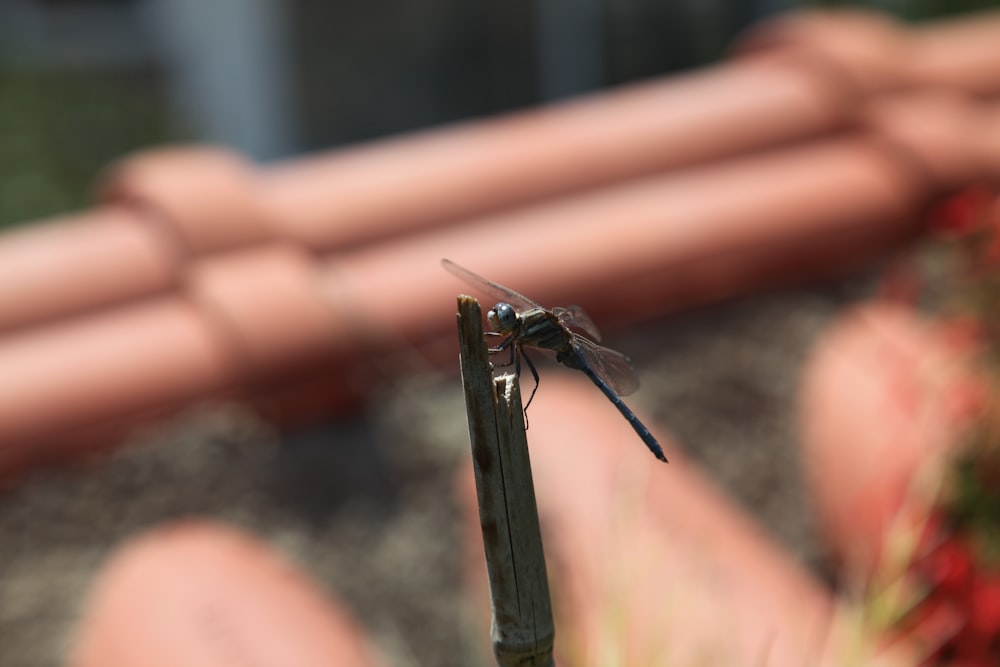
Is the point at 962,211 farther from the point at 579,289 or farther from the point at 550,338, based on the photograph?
the point at 550,338

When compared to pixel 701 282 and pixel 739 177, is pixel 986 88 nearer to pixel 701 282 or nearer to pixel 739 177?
pixel 739 177

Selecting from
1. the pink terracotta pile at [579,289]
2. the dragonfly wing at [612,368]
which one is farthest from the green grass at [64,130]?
the dragonfly wing at [612,368]

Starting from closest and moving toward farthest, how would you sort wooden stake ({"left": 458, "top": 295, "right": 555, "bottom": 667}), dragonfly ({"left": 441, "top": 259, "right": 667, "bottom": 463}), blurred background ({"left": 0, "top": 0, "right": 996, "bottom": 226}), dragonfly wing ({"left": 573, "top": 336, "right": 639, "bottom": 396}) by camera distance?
1. wooden stake ({"left": 458, "top": 295, "right": 555, "bottom": 667})
2. dragonfly ({"left": 441, "top": 259, "right": 667, "bottom": 463})
3. dragonfly wing ({"left": 573, "top": 336, "right": 639, "bottom": 396})
4. blurred background ({"left": 0, "top": 0, "right": 996, "bottom": 226})

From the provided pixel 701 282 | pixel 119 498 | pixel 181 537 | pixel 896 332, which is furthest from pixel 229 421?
pixel 896 332

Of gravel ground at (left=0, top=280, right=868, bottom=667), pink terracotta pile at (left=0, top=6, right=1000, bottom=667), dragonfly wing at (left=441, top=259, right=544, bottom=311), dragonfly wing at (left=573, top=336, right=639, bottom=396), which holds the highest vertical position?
dragonfly wing at (left=441, top=259, right=544, bottom=311)

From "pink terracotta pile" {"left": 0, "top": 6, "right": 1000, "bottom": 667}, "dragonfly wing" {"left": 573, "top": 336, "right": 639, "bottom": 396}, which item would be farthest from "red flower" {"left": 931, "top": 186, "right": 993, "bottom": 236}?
"dragonfly wing" {"left": 573, "top": 336, "right": 639, "bottom": 396}

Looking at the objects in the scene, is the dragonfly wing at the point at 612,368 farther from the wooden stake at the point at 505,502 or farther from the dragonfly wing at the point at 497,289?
the wooden stake at the point at 505,502

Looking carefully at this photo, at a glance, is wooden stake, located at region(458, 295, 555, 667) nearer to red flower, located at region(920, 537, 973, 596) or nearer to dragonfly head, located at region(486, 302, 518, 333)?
dragonfly head, located at region(486, 302, 518, 333)
